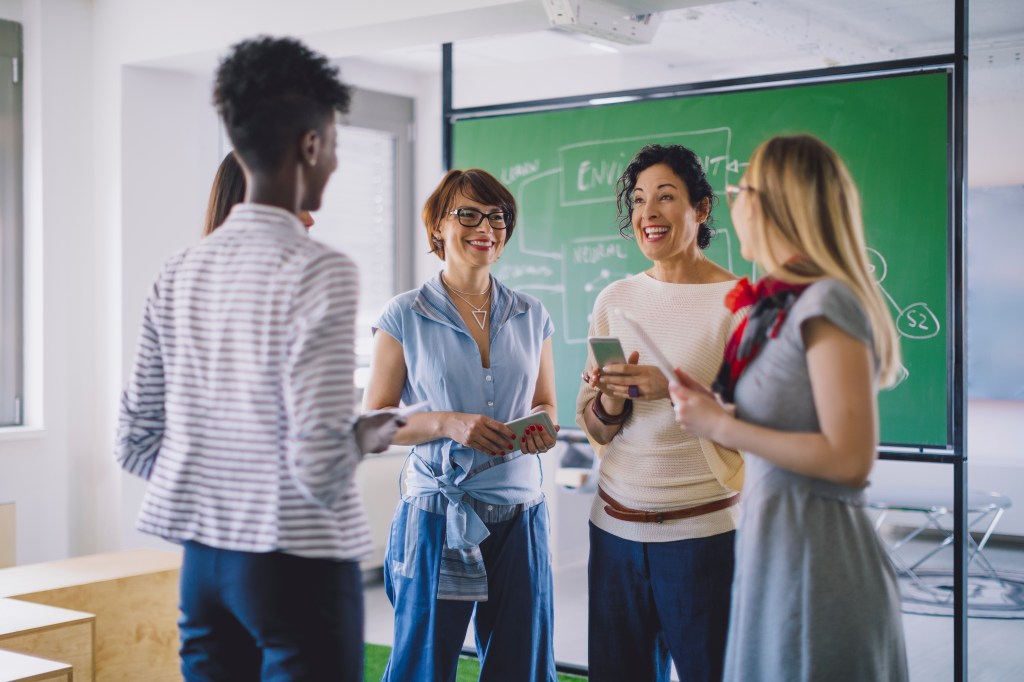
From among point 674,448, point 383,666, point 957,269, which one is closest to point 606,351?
point 674,448

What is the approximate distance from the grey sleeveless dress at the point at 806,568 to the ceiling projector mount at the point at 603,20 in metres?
1.83

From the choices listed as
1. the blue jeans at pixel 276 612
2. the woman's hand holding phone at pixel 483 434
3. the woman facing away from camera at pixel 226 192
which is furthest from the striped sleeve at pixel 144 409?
the woman's hand holding phone at pixel 483 434

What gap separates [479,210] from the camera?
2414mm

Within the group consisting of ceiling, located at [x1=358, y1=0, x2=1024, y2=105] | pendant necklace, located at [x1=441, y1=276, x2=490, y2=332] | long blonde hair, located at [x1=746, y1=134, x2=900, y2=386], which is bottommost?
pendant necklace, located at [x1=441, y1=276, x2=490, y2=332]

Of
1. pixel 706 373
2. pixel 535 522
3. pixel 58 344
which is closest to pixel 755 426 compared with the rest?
pixel 706 373

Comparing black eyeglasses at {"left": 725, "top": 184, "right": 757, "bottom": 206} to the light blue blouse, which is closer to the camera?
black eyeglasses at {"left": 725, "top": 184, "right": 757, "bottom": 206}

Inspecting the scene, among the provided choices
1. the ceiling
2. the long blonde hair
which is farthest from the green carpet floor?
the ceiling

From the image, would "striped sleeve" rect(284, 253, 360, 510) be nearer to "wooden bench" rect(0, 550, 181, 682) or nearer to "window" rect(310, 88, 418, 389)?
"wooden bench" rect(0, 550, 181, 682)

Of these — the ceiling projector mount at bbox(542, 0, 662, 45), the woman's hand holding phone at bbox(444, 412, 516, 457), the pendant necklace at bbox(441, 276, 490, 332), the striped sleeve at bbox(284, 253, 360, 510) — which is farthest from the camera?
the ceiling projector mount at bbox(542, 0, 662, 45)

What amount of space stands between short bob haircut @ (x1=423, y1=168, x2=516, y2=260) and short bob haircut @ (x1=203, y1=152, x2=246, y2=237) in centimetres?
53

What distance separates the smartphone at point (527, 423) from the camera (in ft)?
7.31

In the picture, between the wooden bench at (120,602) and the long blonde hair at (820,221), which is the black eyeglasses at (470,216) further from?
the wooden bench at (120,602)

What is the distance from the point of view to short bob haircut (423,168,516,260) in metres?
2.42

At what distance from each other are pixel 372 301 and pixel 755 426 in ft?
15.0
